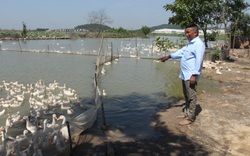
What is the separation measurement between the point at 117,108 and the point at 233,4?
54.4 ft

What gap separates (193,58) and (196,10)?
15.8m

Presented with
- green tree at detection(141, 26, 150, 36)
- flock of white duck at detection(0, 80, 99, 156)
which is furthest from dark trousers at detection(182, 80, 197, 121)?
green tree at detection(141, 26, 150, 36)

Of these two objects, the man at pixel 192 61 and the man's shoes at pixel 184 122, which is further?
the man's shoes at pixel 184 122

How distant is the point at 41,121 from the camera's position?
691cm

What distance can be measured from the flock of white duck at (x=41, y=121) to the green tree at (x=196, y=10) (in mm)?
12488

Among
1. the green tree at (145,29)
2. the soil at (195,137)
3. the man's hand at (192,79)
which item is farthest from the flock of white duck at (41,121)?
the green tree at (145,29)

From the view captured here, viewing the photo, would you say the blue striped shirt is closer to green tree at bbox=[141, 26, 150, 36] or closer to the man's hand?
the man's hand

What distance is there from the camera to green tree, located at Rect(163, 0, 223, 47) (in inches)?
778

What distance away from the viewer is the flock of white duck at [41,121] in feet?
14.5

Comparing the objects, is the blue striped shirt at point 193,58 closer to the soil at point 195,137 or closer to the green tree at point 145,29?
the soil at point 195,137

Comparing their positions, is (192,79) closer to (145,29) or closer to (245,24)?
(245,24)

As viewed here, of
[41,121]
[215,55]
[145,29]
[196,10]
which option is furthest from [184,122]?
[145,29]

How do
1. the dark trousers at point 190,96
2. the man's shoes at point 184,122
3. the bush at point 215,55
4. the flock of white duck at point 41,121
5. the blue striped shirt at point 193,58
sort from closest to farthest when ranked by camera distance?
the flock of white duck at point 41,121
the blue striped shirt at point 193,58
the dark trousers at point 190,96
the man's shoes at point 184,122
the bush at point 215,55

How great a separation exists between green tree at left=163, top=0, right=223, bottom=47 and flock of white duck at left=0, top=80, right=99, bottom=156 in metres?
12.5
